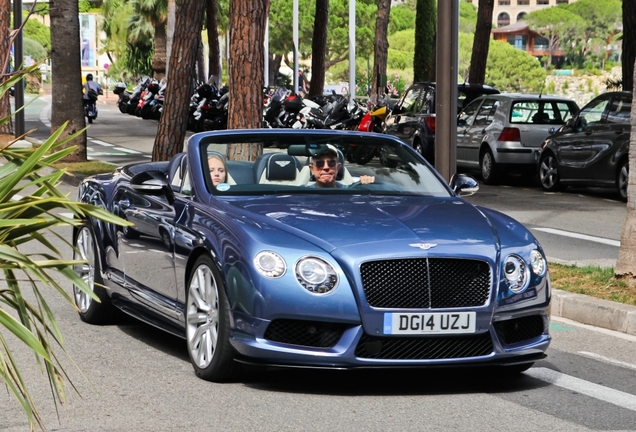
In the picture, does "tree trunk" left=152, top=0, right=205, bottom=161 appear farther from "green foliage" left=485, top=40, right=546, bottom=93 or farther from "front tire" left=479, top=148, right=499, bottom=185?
"green foliage" left=485, top=40, right=546, bottom=93

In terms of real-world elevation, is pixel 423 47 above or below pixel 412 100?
above

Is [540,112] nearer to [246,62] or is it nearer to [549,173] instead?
[549,173]

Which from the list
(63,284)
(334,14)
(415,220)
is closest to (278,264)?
(415,220)

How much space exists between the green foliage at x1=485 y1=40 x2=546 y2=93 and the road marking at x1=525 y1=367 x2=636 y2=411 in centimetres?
13781

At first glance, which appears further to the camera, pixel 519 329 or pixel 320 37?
pixel 320 37

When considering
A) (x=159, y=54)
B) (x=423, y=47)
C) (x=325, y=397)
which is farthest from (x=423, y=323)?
(x=159, y=54)

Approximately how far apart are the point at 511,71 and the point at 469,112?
123 m

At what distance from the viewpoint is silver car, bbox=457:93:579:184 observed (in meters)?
22.2

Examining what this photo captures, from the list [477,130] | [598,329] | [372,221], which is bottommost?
[598,329]

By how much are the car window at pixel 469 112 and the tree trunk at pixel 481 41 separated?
737 centimetres

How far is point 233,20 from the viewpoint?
53.4ft

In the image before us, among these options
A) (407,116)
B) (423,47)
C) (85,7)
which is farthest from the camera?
(85,7)

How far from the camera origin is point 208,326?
6770 mm

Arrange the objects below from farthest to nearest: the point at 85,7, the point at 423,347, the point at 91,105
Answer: the point at 85,7 < the point at 91,105 < the point at 423,347
